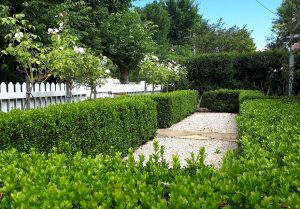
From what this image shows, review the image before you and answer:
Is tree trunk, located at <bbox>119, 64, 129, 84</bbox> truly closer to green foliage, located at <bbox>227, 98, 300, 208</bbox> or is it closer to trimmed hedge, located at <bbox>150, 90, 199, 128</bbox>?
trimmed hedge, located at <bbox>150, 90, 199, 128</bbox>

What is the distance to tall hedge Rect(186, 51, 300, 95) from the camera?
23.6 m

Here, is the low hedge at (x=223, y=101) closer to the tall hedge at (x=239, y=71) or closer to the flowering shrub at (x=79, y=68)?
the tall hedge at (x=239, y=71)

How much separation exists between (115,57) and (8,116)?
18875 millimetres

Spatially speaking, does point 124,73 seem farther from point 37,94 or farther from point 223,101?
point 37,94

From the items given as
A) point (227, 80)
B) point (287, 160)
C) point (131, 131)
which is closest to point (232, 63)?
point (227, 80)

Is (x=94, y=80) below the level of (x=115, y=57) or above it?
below

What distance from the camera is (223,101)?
815 inches

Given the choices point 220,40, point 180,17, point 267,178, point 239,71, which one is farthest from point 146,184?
point 180,17

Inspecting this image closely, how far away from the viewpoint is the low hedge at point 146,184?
1.69 m

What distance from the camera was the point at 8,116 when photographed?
4367 millimetres

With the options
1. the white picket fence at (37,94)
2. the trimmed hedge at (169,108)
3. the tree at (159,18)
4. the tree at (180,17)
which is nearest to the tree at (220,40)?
the tree at (159,18)

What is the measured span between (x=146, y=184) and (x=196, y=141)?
7912 millimetres

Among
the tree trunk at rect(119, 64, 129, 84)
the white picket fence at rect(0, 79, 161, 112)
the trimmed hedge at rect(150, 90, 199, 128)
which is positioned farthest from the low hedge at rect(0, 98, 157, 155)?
the tree trunk at rect(119, 64, 129, 84)

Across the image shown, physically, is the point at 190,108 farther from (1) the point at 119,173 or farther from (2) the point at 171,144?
→ (1) the point at 119,173
